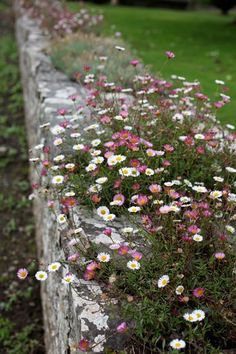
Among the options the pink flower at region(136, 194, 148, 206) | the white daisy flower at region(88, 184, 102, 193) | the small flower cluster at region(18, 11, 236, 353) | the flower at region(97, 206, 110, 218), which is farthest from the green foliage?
the pink flower at region(136, 194, 148, 206)

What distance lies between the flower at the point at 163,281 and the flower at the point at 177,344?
20cm

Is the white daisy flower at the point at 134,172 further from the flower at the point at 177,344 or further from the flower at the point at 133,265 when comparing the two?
the flower at the point at 177,344

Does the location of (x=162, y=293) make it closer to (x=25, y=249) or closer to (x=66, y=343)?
(x=66, y=343)

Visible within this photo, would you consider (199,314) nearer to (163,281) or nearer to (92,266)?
(163,281)

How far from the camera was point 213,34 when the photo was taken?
36.8 ft

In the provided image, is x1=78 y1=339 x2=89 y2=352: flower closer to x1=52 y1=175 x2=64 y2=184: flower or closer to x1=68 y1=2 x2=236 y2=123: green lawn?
x1=52 y1=175 x2=64 y2=184: flower

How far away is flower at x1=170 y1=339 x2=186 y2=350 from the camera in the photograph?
5.68 ft

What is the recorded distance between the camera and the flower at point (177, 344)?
1.73 m

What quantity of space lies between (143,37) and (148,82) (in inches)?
293

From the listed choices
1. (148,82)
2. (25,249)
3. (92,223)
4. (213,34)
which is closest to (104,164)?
(92,223)

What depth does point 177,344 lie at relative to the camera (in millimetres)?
1745

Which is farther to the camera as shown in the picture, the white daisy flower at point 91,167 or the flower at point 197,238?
the white daisy flower at point 91,167

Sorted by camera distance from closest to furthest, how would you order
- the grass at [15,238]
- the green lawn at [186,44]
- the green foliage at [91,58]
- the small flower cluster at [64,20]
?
the grass at [15,238] < the green foliage at [91,58] < the green lawn at [186,44] < the small flower cluster at [64,20]

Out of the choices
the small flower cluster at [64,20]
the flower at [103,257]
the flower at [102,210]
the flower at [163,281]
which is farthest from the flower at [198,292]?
the small flower cluster at [64,20]
